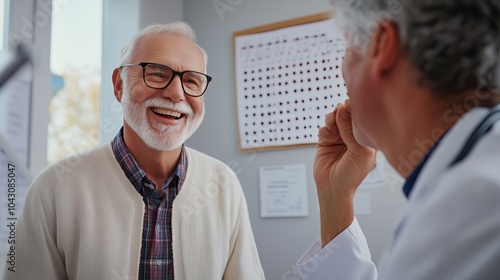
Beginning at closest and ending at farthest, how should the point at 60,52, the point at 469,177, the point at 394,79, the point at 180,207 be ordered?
the point at 469,177
the point at 394,79
the point at 180,207
the point at 60,52

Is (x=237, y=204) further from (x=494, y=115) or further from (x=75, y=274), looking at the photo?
(x=494, y=115)

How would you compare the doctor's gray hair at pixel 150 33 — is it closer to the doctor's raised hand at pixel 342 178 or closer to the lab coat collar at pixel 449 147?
the doctor's raised hand at pixel 342 178

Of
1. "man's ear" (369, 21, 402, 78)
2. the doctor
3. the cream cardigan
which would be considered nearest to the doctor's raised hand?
the doctor

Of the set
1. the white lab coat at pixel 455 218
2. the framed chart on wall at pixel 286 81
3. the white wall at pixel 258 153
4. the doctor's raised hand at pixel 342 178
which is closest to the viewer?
the white lab coat at pixel 455 218

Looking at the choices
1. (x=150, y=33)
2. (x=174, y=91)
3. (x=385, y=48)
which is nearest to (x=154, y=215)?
(x=174, y=91)

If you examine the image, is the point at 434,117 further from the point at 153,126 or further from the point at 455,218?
the point at 153,126

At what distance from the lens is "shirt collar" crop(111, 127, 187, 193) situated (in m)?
1.32

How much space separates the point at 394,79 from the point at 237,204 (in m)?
0.95

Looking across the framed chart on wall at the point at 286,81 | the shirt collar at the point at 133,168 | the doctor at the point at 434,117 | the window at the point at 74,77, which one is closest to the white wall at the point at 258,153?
the framed chart on wall at the point at 286,81

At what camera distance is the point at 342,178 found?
980 mm

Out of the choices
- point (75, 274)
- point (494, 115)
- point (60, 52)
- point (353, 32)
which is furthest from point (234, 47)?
point (494, 115)

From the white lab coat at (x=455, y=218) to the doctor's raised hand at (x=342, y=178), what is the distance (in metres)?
0.41

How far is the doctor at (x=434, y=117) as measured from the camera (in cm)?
46

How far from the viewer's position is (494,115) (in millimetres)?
530
